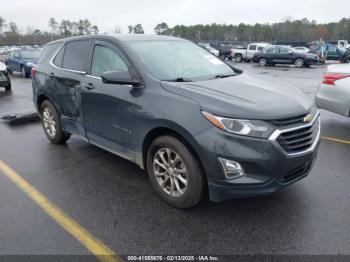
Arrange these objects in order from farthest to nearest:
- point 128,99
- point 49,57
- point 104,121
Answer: point 49,57 → point 104,121 → point 128,99

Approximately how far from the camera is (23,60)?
62.4 feet

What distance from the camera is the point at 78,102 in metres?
4.76

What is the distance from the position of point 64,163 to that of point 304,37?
98950mm

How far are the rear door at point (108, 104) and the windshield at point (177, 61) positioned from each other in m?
0.29

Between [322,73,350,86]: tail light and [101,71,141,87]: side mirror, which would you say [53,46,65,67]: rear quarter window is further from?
[322,73,350,86]: tail light

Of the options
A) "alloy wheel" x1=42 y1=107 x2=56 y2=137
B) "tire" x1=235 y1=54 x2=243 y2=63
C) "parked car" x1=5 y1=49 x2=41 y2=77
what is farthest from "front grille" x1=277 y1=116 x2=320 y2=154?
"tire" x1=235 y1=54 x2=243 y2=63

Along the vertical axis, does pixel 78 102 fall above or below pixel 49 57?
below

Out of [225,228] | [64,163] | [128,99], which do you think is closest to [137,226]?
[225,228]

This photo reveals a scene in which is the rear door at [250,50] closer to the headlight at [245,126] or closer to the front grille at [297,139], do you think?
the front grille at [297,139]

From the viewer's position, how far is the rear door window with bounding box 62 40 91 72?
4746 mm

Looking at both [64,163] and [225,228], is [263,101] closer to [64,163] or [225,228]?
[225,228]

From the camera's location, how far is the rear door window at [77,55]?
4746 millimetres

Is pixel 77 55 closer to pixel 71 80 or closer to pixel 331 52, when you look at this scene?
pixel 71 80

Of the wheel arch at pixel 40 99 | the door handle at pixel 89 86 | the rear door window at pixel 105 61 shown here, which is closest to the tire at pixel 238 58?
the wheel arch at pixel 40 99
